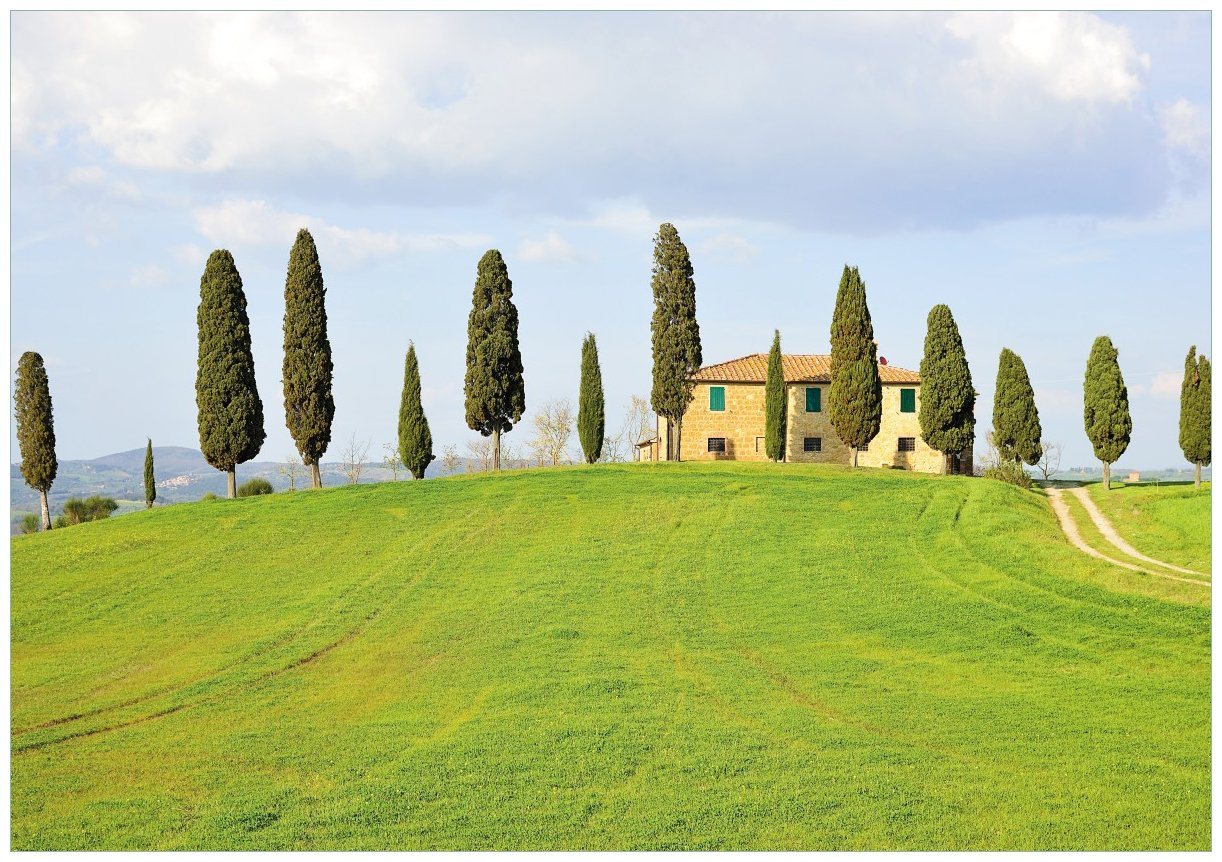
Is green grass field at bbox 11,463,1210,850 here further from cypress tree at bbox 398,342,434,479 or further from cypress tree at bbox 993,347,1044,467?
cypress tree at bbox 993,347,1044,467

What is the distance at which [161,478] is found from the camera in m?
53.2

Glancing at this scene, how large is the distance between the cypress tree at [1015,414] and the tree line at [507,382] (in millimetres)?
107

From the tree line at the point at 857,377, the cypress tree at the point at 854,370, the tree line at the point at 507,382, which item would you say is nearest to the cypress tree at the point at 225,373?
the tree line at the point at 507,382

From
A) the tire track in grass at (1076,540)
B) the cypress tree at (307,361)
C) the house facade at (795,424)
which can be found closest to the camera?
the tire track in grass at (1076,540)

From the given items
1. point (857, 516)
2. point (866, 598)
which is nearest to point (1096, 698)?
point (866, 598)

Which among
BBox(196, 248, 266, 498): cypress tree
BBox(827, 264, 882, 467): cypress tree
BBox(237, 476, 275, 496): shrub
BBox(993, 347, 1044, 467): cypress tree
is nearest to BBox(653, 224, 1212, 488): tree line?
BBox(827, 264, 882, 467): cypress tree

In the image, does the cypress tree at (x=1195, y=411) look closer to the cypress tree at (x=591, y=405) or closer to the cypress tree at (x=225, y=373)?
the cypress tree at (x=591, y=405)

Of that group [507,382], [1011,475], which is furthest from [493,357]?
[1011,475]

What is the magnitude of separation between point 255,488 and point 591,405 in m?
13.6

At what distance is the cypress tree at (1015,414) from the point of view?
4147 centimetres

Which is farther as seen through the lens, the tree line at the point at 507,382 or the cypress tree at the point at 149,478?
the cypress tree at the point at 149,478

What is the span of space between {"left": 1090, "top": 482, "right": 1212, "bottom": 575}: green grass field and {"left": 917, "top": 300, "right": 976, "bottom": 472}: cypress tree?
487cm

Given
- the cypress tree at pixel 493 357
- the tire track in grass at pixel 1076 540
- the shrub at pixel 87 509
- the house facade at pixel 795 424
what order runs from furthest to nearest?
the house facade at pixel 795 424, the shrub at pixel 87 509, the cypress tree at pixel 493 357, the tire track in grass at pixel 1076 540

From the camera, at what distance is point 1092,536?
89.3ft
